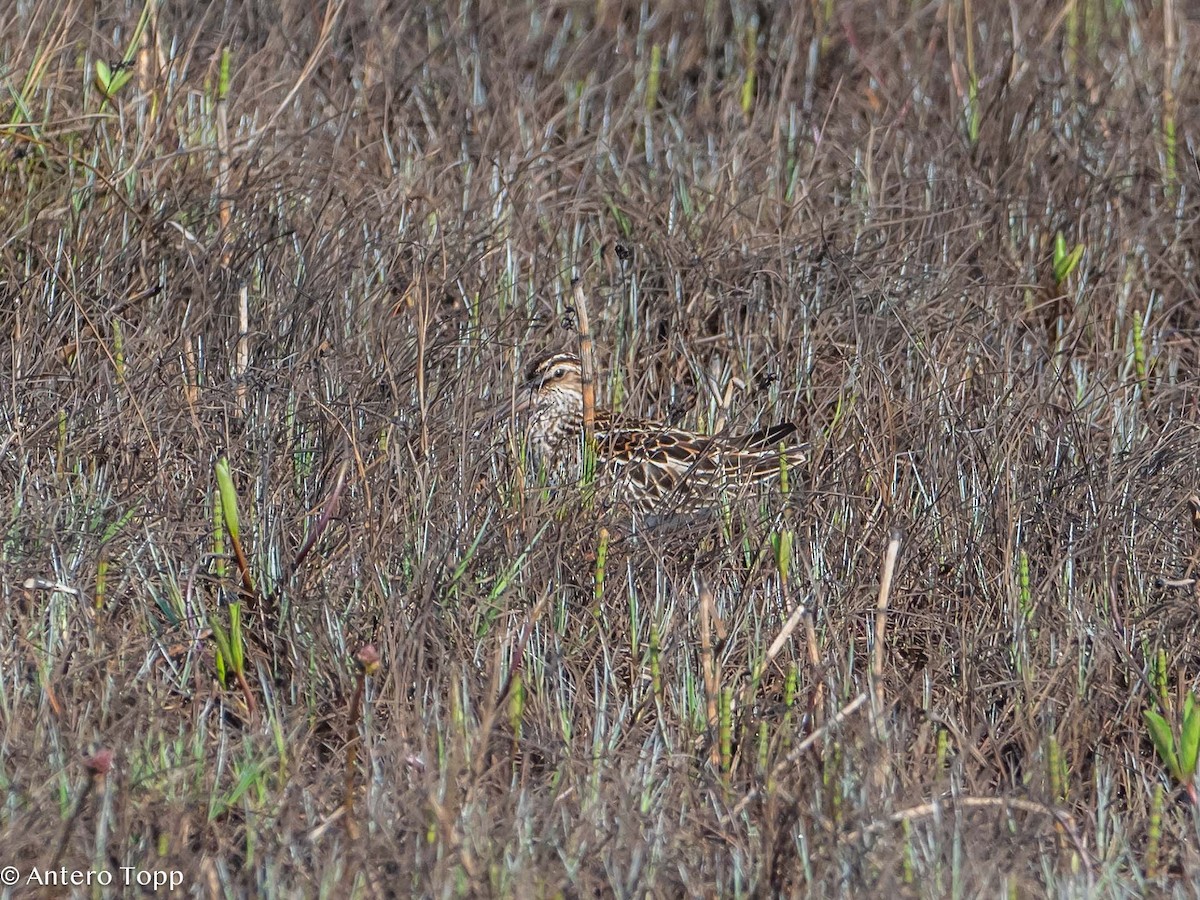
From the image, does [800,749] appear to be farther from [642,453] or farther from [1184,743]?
[642,453]

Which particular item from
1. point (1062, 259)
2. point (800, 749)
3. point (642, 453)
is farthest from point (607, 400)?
point (800, 749)

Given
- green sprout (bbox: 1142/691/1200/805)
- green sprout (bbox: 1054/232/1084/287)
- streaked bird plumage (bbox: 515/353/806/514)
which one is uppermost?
green sprout (bbox: 1054/232/1084/287)

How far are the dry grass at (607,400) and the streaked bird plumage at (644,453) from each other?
5.2 inches

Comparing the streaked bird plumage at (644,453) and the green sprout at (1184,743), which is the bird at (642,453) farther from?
the green sprout at (1184,743)

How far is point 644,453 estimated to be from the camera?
480 centimetres

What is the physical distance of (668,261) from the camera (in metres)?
5.50

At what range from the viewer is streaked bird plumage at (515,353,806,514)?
176 inches

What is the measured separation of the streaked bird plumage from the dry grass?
0.13 meters

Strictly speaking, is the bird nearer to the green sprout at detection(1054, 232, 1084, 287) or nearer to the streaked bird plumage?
the streaked bird plumage
